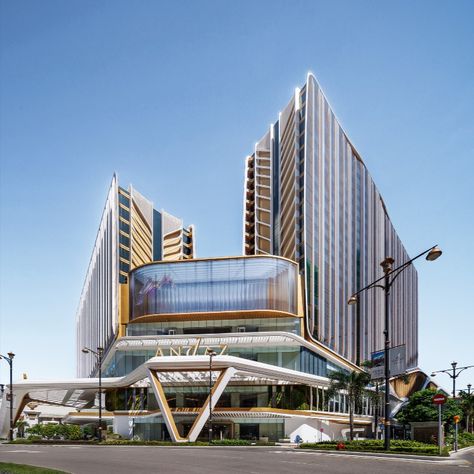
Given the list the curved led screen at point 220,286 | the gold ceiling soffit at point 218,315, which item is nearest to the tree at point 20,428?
the gold ceiling soffit at point 218,315

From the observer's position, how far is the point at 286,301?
89.2 meters

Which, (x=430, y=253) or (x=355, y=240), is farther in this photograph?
(x=355, y=240)

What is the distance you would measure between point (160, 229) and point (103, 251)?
3174 cm

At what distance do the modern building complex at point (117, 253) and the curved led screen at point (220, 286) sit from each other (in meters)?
8.42

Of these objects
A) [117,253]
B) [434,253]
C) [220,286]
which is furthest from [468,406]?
[434,253]

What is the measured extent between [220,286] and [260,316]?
6765 mm

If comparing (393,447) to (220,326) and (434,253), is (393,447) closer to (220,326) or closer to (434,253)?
(434,253)

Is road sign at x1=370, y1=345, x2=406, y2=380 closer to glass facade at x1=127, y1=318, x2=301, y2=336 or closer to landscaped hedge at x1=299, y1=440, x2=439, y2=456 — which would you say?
landscaped hedge at x1=299, y1=440, x2=439, y2=456

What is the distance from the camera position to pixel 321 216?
107 meters

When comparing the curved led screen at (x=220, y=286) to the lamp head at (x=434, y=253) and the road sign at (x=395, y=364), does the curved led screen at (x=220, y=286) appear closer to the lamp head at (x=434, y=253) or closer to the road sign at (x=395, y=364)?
the road sign at (x=395, y=364)

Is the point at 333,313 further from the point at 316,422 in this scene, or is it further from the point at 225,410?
the point at 225,410

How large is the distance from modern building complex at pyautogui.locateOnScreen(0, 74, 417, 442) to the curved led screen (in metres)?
0.15

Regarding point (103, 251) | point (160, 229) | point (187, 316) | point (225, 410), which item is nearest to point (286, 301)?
point (187, 316)

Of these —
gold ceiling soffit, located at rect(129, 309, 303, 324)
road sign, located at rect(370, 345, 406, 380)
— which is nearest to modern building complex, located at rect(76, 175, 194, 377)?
gold ceiling soffit, located at rect(129, 309, 303, 324)
